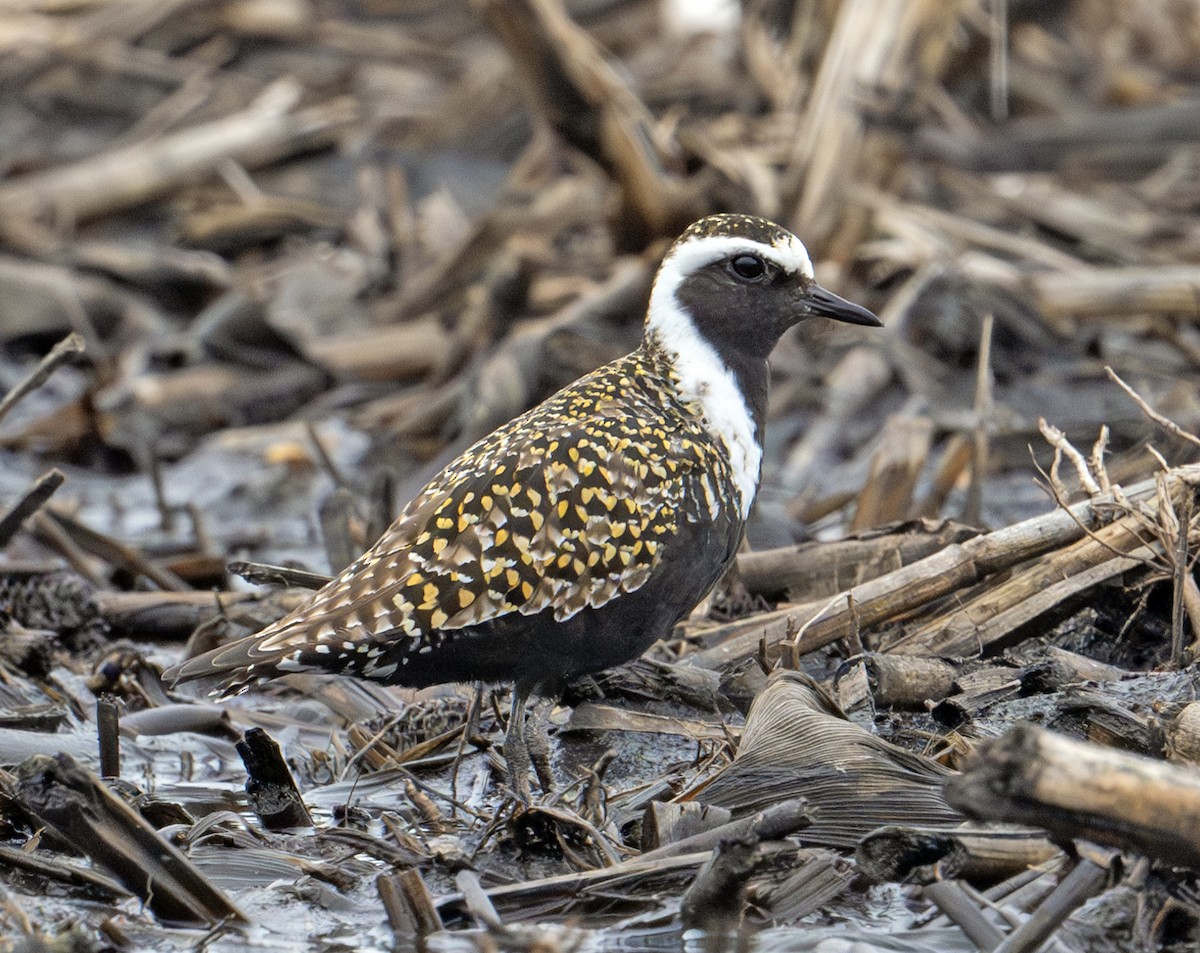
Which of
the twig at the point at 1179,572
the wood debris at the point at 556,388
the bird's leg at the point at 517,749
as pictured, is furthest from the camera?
the bird's leg at the point at 517,749

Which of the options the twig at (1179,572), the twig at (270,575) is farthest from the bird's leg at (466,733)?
the twig at (1179,572)

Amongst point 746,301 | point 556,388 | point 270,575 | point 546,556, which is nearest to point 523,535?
point 546,556

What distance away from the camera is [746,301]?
533 cm

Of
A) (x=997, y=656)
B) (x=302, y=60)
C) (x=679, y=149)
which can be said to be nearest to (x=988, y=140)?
(x=679, y=149)

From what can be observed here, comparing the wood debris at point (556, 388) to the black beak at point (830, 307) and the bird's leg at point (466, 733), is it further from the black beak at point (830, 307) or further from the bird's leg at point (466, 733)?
the black beak at point (830, 307)

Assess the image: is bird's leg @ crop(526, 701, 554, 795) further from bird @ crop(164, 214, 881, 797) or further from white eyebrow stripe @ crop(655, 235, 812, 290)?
white eyebrow stripe @ crop(655, 235, 812, 290)

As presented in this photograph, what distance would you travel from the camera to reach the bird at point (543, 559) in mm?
4402

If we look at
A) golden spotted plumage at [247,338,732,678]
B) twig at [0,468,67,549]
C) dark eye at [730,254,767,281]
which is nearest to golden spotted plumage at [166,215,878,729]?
golden spotted plumage at [247,338,732,678]

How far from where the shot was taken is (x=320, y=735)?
556cm

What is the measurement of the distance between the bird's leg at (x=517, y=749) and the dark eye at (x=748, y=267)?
5.11 ft

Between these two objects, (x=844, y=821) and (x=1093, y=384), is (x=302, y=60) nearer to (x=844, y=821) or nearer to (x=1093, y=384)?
(x=1093, y=384)

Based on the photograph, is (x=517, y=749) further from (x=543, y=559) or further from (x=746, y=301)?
(x=746, y=301)

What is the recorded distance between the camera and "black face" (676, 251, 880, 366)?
5312 millimetres

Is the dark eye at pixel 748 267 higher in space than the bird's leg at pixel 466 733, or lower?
higher
